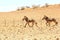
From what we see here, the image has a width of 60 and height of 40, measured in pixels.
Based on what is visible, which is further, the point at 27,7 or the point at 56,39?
the point at 27,7

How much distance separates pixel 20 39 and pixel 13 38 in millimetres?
774

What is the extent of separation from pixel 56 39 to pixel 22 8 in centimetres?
3803

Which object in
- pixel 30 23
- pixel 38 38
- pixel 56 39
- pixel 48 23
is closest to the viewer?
pixel 56 39

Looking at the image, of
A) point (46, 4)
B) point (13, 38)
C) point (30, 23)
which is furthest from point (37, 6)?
point (13, 38)

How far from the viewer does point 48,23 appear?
29.6 m

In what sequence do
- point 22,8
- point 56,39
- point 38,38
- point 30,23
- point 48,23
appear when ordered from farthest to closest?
point 22,8, point 30,23, point 48,23, point 38,38, point 56,39

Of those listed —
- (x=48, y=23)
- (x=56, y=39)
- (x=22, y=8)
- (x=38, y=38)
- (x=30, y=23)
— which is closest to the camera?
(x=56, y=39)

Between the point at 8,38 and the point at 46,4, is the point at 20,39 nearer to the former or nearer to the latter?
the point at 8,38

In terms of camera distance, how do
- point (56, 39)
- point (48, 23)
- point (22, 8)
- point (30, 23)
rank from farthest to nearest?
1. point (22, 8)
2. point (30, 23)
3. point (48, 23)
4. point (56, 39)

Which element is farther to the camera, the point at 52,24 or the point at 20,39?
the point at 52,24

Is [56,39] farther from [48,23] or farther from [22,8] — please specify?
[22,8]

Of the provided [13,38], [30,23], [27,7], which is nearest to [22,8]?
[27,7]

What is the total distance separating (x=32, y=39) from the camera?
2019cm

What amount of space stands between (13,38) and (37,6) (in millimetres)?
37572
